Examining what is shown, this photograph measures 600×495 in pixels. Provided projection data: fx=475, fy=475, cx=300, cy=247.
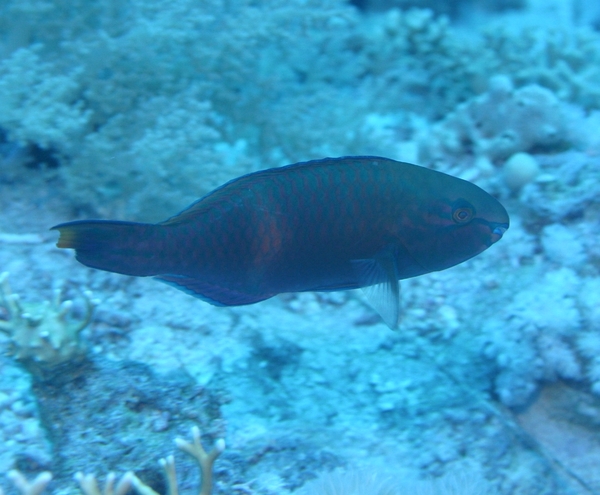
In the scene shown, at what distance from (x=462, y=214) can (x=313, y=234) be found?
69 centimetres

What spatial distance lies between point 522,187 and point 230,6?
330cm

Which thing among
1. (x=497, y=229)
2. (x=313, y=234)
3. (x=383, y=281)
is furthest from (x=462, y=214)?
(x=313, y=234)

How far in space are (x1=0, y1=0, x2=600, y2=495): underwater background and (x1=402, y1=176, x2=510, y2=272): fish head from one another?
1.07m

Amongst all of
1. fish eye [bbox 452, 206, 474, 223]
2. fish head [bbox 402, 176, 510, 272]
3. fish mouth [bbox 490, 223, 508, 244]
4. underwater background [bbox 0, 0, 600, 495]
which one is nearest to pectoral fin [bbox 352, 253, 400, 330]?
fish head [bbox 402, 176, 510, 272]

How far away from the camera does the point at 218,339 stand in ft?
10.9

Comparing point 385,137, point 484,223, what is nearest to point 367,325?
point 484,223

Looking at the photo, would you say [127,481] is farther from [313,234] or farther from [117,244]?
[313,234]

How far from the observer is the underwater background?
8.11 ft

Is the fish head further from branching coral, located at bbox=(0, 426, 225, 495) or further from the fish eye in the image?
branching coral, located at bbox=(0, 426, 225, 495)

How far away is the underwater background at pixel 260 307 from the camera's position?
8.11 feet

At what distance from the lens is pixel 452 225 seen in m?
2.12

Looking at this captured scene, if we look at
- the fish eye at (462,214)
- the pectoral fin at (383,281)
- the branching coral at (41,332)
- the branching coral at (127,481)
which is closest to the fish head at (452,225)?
the fish eye at (462,214)

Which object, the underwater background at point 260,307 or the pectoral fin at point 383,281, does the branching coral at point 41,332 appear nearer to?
the underwater background at point 260,307

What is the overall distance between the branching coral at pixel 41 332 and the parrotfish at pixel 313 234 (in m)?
0.97
